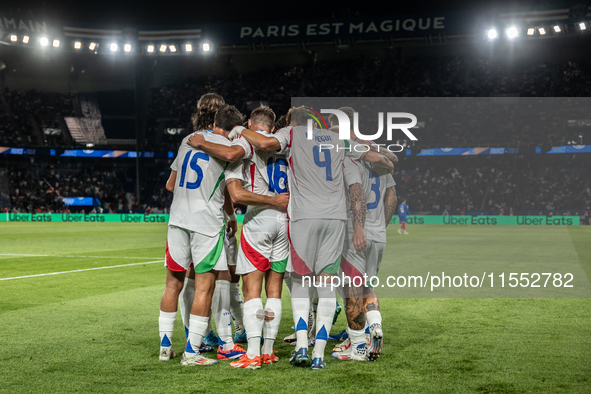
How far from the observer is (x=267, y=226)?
4.64 meters

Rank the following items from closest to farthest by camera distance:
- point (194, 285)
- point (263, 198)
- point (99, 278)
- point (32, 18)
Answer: point (263, 198), point (194, 285), point (99, 278), point (32, 18)

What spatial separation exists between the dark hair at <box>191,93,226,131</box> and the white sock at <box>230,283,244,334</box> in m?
1.62

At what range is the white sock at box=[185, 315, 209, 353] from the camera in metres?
4.61

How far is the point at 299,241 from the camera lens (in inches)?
185

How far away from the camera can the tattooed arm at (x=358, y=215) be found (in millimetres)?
4816

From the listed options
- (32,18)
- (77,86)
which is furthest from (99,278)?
(77,86)

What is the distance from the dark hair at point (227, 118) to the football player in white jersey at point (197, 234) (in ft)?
0.28

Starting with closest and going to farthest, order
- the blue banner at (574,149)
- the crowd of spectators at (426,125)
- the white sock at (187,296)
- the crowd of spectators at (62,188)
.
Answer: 1. the white sock at (187,296)
2. the blue banner at (574,149)
3. the crowd of spectators at (426,125)
4. the crowd of spectators at (62,188)

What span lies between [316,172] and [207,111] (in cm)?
116

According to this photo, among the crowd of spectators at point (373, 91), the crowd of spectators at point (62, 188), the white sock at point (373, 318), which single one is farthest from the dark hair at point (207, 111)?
the crowd of spectators at point (62, 188)

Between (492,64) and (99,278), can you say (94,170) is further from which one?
(99,278)

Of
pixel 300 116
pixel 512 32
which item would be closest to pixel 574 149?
pixel 512 32

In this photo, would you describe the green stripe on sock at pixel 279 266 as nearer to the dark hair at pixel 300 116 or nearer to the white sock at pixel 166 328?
the white sock at pixel 166 328

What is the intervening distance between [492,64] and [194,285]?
136 feet
